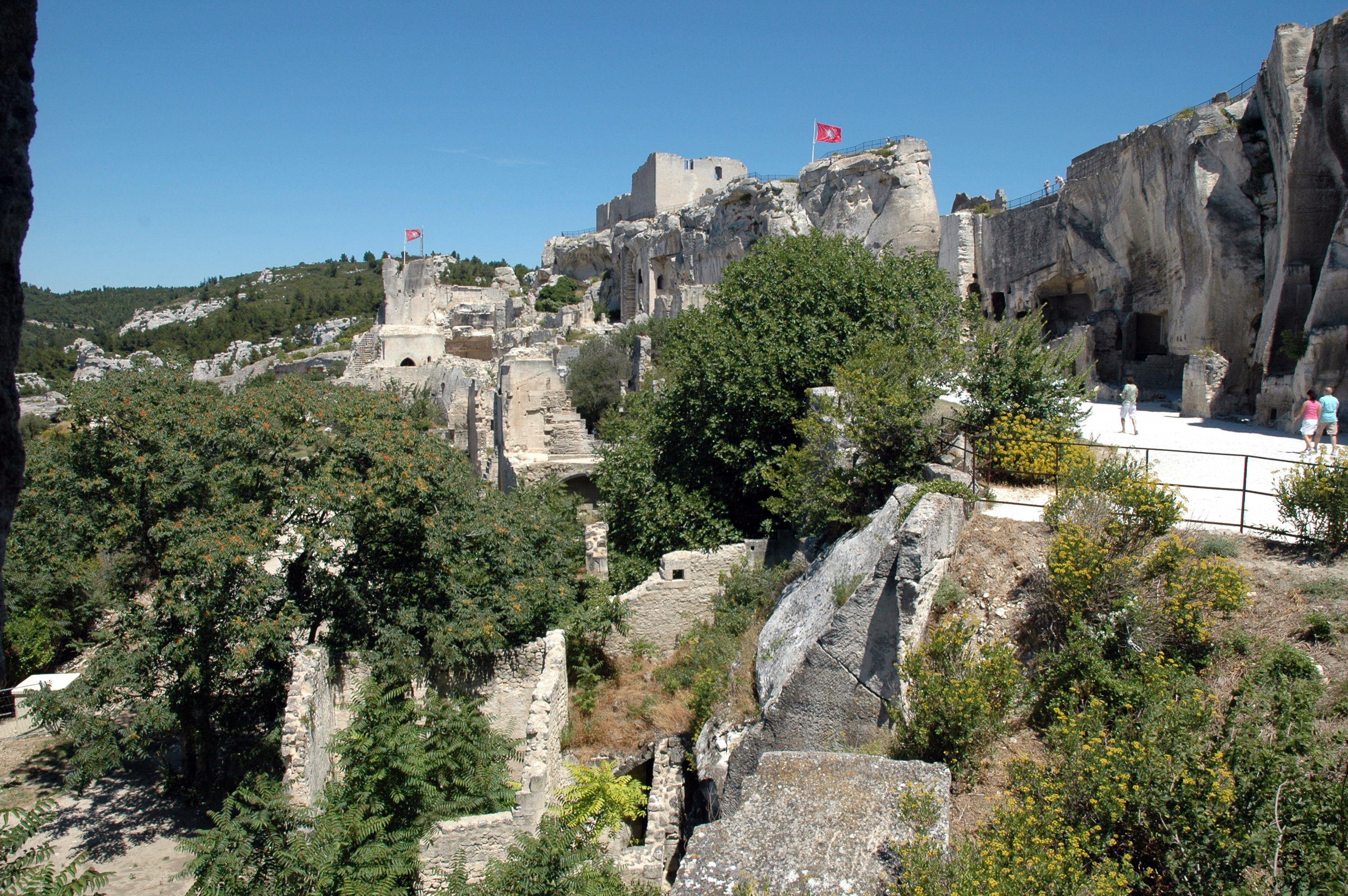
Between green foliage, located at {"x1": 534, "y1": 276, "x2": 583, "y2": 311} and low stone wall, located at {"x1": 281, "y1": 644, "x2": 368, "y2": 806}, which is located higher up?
green foliage, located at {"x1": 534, "y1": 276, "x2": 583, "y2": 311}

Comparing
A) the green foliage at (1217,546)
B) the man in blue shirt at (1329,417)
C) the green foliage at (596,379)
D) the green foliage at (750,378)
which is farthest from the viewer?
the green foliage at (596,379)

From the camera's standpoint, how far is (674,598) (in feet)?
39.2

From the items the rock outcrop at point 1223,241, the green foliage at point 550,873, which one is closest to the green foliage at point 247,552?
the green foliage at point 550,873

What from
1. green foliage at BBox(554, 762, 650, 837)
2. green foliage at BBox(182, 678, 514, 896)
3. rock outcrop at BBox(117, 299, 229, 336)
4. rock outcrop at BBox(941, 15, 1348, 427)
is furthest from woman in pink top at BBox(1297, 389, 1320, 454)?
rock outcrop at BBox(117, 299, 229, 336)

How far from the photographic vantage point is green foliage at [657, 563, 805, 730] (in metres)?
9.07

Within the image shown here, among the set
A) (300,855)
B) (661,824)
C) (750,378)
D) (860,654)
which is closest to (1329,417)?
(750,378)

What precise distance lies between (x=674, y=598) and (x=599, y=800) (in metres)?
4.68

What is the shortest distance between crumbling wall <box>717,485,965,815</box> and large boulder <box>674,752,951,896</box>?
151 centimetres

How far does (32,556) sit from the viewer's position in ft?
39.7

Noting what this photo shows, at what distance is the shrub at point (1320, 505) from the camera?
6.66 meters

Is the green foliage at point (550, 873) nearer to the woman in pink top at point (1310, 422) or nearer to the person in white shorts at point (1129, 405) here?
the woman in pink top at point (1310, 422)

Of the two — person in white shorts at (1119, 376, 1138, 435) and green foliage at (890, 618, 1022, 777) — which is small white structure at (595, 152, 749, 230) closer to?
person in white shorts at (1119, 376, 1138, 435)

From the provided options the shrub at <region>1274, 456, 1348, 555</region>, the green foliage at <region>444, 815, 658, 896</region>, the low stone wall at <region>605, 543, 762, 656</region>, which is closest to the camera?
the green foliage at <region>444, 815, 658, 896</region>

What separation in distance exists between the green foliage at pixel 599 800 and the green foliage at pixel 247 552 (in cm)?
274
